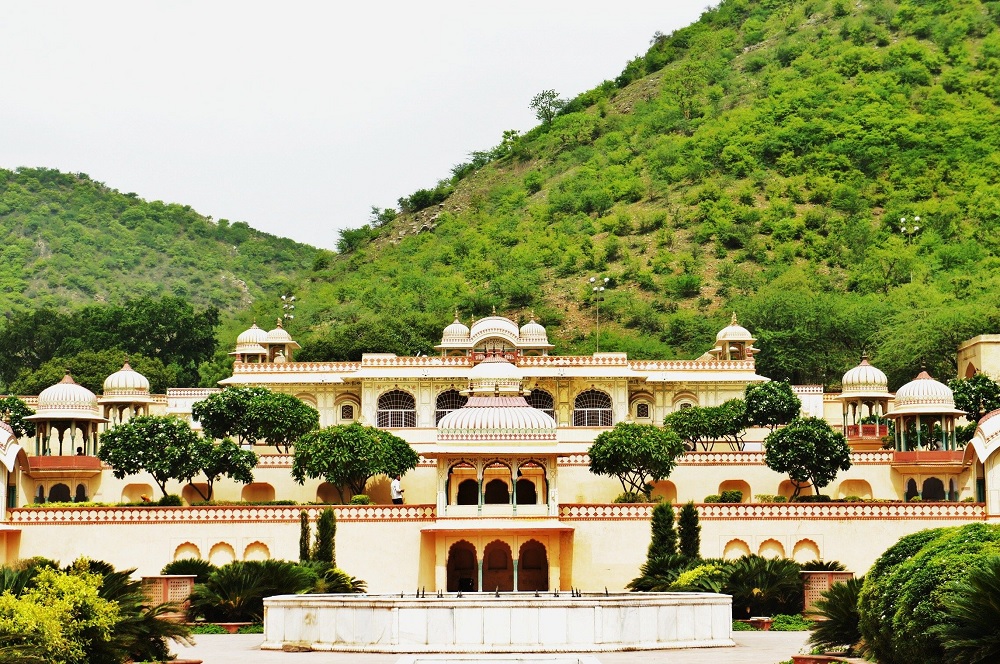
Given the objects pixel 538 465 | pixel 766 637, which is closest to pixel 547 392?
pixel 538 465

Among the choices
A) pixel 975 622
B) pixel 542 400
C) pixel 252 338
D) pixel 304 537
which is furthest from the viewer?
pixel 252 338

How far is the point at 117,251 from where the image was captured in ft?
370

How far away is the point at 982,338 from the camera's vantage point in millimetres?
56219

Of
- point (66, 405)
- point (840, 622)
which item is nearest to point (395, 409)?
point (66, 405)

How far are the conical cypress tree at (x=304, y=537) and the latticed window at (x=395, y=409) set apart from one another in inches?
555

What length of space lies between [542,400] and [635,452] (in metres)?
11.3

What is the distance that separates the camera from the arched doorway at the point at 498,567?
40781mm

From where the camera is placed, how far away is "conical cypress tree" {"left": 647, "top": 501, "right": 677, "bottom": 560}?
38.1 m

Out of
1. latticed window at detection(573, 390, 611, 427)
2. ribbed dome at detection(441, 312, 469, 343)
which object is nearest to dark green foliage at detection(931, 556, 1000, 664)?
latticed window at detection(573, 390, 611, 427)

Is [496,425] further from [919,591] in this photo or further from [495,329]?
[919,591]

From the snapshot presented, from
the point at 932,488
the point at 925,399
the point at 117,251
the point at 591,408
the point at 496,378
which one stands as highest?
the point at 117,251

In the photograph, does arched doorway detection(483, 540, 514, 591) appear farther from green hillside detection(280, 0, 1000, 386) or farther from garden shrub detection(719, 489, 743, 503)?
green hillside detection(280, 0, 1000, 386)

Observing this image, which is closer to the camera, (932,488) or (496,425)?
(496,425)

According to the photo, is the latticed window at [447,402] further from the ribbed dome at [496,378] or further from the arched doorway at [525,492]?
the arched doorway at [525,492]
